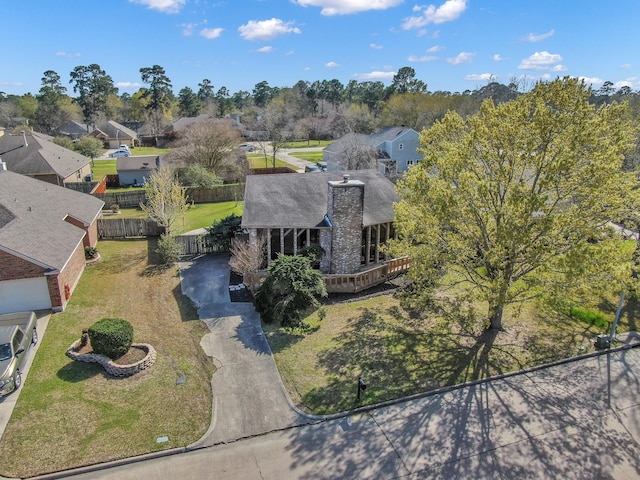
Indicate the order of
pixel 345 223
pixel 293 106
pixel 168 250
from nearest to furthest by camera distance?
pixel 345 223 < pixel 168 250 < pixel 293 106

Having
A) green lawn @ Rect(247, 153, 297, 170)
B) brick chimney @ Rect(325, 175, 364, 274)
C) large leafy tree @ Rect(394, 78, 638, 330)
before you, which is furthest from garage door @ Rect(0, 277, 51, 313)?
green lawn @ Rect(247, 153, 297, 170)

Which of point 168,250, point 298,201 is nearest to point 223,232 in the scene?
point 168,250

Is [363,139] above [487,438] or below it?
above

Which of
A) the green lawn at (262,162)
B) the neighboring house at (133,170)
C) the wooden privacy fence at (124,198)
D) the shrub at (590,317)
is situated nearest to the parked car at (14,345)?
the shrub at (590,317)

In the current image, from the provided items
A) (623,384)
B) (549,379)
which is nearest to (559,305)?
(549,379)

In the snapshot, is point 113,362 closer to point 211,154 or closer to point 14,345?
point 14,345
